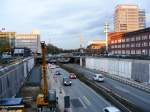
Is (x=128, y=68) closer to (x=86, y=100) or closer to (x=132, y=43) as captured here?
(x=86, y=100)

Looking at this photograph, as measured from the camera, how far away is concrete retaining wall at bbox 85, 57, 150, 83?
55300 mm

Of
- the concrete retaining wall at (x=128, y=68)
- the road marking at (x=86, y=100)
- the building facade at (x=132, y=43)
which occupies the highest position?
the building facade at (x=132, y=43)

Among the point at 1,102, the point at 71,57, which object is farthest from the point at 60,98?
the point at 71,57

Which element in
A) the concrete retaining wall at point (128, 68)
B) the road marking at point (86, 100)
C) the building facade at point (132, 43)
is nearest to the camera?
the road marking at point (86, 100)

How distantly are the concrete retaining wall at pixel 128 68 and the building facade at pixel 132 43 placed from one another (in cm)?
1430

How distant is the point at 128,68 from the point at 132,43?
4738cm

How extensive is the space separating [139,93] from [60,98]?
12.3 m

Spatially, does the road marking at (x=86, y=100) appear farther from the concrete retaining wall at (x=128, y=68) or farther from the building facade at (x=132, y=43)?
the building facade at (x=132, y=43)

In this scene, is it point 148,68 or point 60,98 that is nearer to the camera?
point 60,98

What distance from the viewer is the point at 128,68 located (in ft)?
215

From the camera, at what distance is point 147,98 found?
40750 mm

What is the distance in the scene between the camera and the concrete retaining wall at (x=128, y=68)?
181 ft

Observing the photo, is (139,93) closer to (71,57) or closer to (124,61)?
(124,61)

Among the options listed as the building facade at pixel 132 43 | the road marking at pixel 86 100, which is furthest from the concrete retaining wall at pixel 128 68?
the road marking at pixel 86 100
